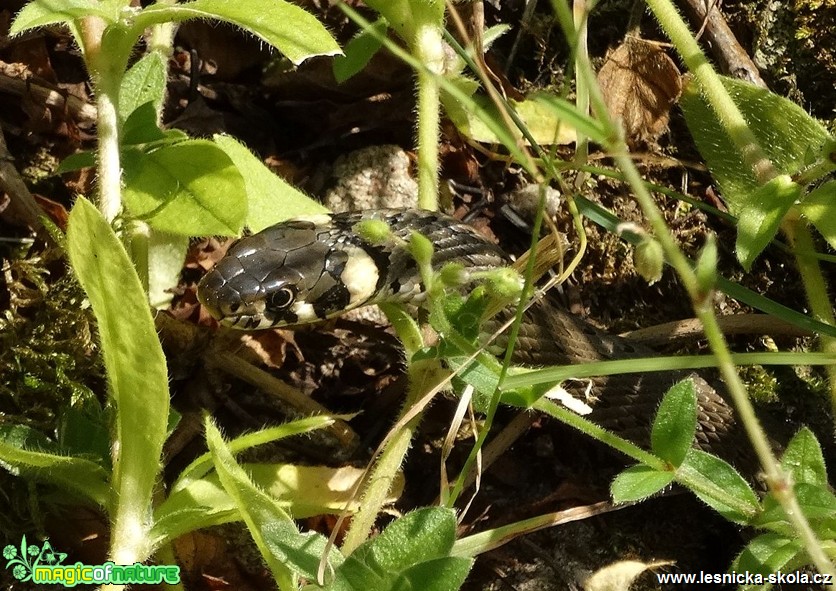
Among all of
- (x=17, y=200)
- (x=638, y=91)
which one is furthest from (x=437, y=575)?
(x=638, y=91)

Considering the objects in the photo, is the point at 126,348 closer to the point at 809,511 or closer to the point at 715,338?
the point at 715,338

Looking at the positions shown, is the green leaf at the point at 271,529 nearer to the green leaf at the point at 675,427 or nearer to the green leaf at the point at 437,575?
the green leaf at the point at 437,575

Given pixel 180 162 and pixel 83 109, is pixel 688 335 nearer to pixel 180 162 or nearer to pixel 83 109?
pixel 180 162

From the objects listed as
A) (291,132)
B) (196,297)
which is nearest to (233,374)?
(196,297)

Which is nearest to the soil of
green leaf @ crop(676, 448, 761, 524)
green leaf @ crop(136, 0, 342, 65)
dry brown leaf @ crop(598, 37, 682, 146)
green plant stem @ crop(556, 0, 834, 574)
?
dry brown leaf @ crop(598, 37, 682, 146)

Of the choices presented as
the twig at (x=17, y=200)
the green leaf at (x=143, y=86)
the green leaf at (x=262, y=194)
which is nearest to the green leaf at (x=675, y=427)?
the green leaf at (x=262, y=194)
